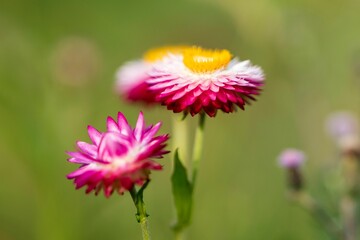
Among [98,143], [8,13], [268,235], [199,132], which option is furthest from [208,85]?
[8,13]

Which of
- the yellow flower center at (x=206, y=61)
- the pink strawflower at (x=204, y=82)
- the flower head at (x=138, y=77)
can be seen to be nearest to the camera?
the pink strawflower at (x=204, y=82)

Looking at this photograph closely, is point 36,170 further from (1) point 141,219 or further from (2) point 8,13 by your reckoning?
(2) point 8,13

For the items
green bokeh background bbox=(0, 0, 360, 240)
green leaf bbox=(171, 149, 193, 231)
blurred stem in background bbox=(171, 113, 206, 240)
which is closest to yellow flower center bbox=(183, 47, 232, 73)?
blurred stem in background bbox=(171, 113, 206, 240)

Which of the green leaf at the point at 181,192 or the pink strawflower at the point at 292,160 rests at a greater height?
the pink strawflower at the point at 292,160

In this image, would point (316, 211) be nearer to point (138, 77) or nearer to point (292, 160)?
point (292, 160)

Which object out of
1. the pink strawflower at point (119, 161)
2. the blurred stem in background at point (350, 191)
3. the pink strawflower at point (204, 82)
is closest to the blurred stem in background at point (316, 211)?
the blurred stem in background at point (350, 191)

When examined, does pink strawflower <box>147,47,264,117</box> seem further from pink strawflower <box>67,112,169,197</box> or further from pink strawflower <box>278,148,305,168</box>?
pink strawflower <box>278,148,305,168</box>

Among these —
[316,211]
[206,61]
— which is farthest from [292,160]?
[206,61]

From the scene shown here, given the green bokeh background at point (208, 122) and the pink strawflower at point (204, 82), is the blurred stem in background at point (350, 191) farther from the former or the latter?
the pink strawflower at point (204, 82)
